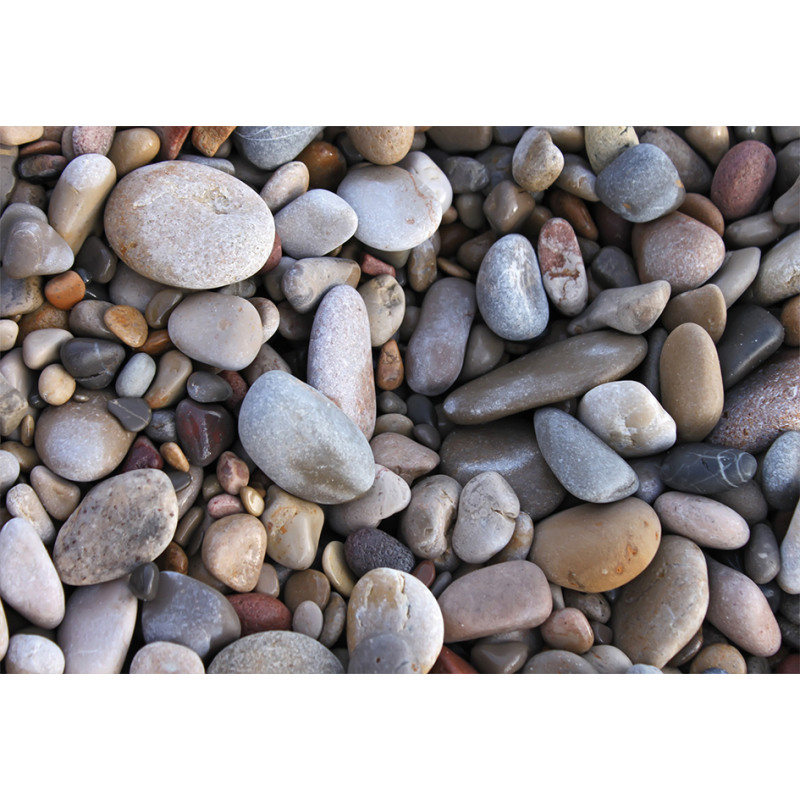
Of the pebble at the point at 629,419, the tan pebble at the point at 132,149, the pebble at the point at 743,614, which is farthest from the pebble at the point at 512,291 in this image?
the tan pebble at the point at 132,149

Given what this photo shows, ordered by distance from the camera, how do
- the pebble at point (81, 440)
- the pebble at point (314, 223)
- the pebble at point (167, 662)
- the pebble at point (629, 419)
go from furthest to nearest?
1. the pebble at point (314, 223)
2. the pebble at point (629, 419)
3. the pebble at point (81, 440)
4. the pebble at point (167, 662)

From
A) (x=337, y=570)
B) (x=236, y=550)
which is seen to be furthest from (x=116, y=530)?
(x=337, y=570)

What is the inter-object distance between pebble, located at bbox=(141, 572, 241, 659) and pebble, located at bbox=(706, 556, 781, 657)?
Result: 99 centimetres

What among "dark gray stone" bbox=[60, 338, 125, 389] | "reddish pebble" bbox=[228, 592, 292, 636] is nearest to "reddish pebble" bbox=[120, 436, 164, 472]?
"dark gray stone" bbox=[60, 338, 125, 389]

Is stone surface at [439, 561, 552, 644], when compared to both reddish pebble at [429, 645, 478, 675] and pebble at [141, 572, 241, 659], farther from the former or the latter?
pebble at [141, 572, 241, 659]


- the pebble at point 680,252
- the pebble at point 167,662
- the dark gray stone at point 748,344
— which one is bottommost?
the pebble at point 167,662

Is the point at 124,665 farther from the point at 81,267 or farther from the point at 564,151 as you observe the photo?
the point at 564,151

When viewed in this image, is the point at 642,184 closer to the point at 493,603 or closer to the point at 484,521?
the point at 484,521

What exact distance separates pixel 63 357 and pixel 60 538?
1.20 feet

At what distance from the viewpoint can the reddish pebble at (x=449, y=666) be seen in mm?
1252

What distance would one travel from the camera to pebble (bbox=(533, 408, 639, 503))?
1.39 metres

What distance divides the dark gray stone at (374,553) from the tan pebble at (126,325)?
2.05 ft

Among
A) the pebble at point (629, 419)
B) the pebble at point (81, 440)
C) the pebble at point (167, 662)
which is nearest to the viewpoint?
the pebble at point (167, 662)

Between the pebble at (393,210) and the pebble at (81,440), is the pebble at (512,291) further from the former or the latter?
the pebble at (81,440)
